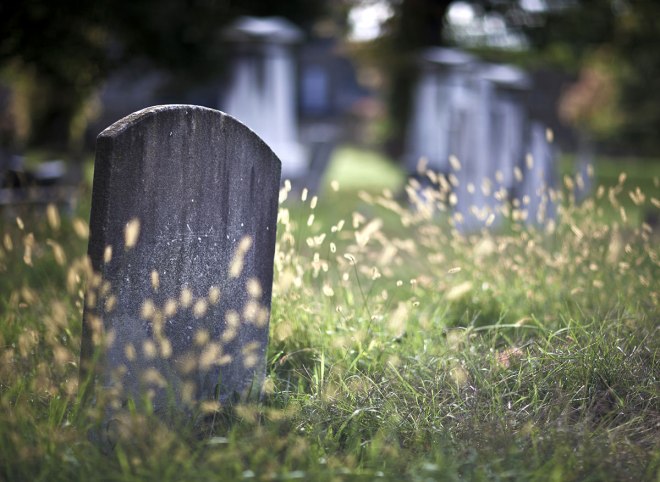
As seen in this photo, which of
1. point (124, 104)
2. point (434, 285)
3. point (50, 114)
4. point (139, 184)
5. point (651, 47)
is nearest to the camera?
point (139, 184)

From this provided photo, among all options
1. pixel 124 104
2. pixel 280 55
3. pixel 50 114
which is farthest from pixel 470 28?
pixel 124 104

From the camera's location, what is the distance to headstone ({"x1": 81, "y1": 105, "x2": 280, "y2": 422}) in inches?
123

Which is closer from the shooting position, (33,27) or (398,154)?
(33,27)

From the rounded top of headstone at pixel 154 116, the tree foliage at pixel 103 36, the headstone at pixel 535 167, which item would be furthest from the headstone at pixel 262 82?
the rounded top of headstone at pixel 154 116

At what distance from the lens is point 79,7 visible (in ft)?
35.0

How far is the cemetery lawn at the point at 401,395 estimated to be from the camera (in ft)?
9.05

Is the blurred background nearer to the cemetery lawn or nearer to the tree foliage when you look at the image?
the tree foliage

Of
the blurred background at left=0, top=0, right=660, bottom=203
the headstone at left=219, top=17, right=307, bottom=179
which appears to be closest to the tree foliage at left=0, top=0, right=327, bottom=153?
the blurred background at left=0, top=0, right=660, bottom=203

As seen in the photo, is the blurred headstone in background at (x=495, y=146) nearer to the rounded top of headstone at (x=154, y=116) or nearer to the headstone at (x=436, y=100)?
the headstone at (x=436, y=100)

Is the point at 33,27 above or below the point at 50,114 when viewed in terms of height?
above

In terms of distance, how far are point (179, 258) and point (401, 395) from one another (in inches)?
42.4

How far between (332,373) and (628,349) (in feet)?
4.34

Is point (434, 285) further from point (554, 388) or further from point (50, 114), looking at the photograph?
point (50, 114)

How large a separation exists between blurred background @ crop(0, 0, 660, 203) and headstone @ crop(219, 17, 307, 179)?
20 mm
